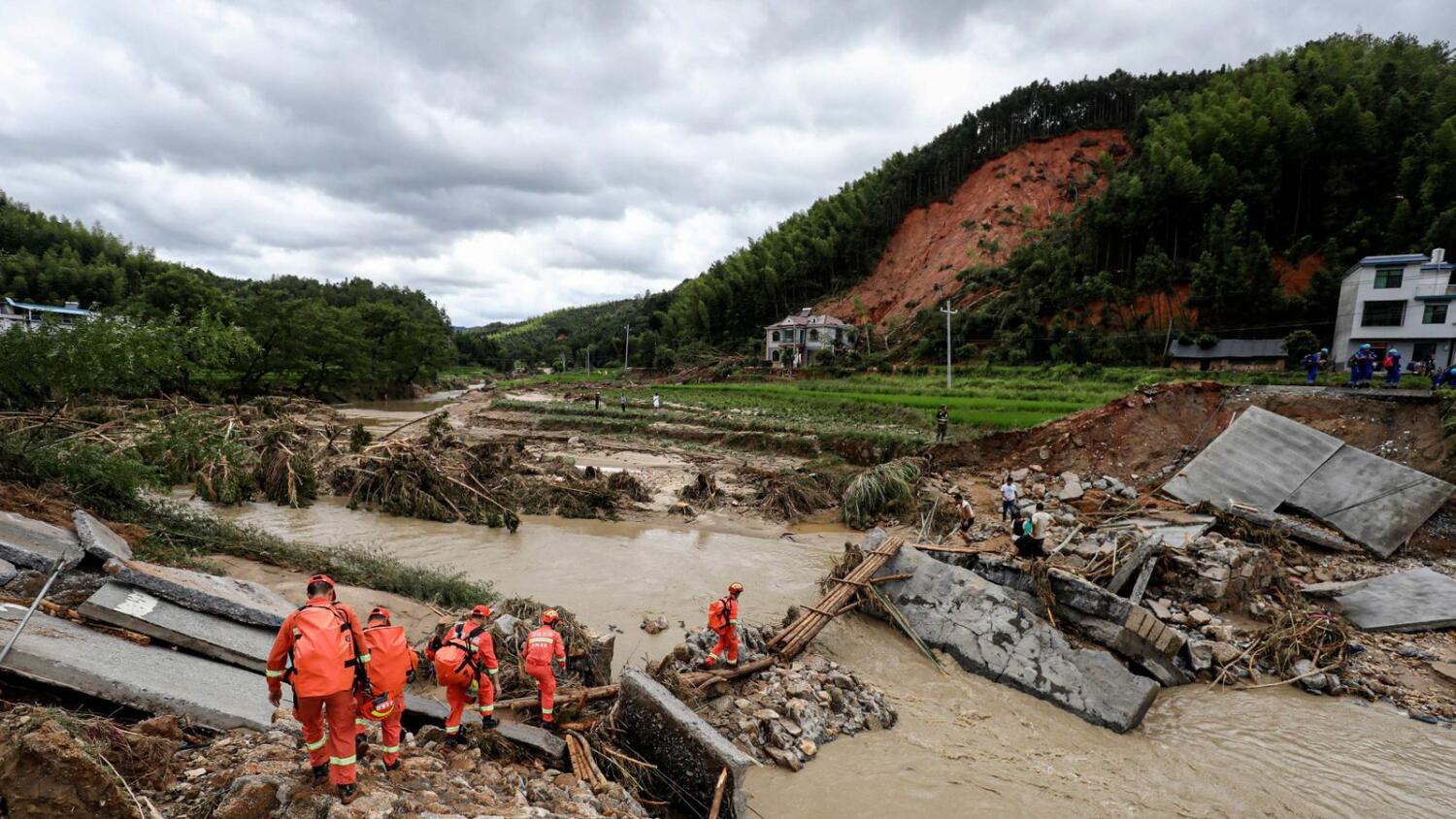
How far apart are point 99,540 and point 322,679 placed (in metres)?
6.47

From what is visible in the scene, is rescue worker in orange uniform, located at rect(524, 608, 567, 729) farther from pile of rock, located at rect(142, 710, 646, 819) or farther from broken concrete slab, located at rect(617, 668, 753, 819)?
broken concrete slab, located at rect(617, 668, 753, 819)

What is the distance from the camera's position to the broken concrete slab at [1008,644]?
7984mm

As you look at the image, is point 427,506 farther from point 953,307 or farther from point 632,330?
point 632,330

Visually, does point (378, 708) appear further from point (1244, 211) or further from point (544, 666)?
point (1244, 211)

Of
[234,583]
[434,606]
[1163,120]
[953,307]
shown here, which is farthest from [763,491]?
[1163,120]

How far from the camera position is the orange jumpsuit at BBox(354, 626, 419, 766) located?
14.8 ft

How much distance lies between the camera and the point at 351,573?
9.55 meters

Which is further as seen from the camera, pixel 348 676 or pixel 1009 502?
pixel 1009 502

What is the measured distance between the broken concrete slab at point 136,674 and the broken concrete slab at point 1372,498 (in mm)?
19717

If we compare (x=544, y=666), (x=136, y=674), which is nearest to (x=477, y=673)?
(x=544, y=666)

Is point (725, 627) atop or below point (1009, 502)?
atop

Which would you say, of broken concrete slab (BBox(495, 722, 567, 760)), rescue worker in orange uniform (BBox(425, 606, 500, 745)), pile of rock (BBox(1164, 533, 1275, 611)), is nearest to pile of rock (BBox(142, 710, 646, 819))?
broken concrete slab (BBox(495, 722, 567, 760))

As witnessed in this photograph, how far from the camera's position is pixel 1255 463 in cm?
1493

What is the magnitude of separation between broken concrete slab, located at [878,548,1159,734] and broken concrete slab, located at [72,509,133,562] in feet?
36.2
